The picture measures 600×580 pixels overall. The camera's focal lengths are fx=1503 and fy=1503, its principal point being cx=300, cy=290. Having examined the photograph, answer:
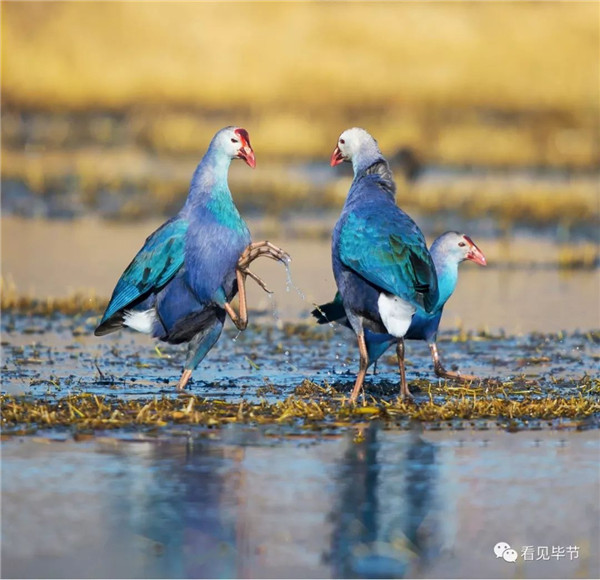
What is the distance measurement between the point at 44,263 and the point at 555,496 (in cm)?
933

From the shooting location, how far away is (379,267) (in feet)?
27.1

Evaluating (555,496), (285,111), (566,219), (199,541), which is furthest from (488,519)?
(285,111)

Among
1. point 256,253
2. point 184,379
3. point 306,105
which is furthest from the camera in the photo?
point 306,105

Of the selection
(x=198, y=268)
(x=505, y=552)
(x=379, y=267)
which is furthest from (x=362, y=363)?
(x=505, y=552)

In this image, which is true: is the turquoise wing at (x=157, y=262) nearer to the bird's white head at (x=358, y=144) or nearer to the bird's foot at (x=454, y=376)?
the bird's white head at (x=358, y=144)

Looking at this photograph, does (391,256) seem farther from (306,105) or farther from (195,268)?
(306,105)

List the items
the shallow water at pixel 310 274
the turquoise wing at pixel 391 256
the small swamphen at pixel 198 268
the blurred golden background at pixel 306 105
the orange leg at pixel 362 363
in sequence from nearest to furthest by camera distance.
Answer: the turquoise wing at pixel 391 256 < the orange leg at pixel 362 363 < the small swamphen at pixel 198 268 < the shallow water at pixel 310 274 < the blurred golden background at pixel 306 105

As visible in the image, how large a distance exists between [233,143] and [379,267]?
50.3 inches

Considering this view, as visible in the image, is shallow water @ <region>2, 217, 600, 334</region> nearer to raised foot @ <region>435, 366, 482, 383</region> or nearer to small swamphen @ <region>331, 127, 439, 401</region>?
raised foot @ <region>435, 366, 482, 383</region>

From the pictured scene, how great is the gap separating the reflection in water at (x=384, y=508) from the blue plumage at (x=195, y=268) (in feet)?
4.80

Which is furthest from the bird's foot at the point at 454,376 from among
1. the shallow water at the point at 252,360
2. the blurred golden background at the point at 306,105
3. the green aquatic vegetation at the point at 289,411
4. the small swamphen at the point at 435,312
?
the blurred golden background at the point at 306,105

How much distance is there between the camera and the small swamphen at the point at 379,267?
27.1 ft

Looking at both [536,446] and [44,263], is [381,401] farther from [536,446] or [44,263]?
[44,263]

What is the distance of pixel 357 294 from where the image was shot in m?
8.52
